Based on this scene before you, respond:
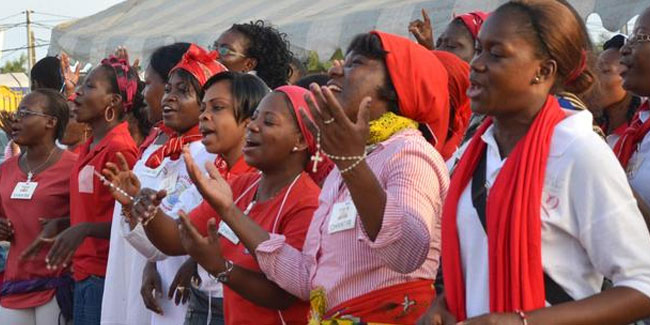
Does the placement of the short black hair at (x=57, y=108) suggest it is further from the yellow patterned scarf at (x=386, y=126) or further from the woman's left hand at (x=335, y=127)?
the woman's left hand at (x=335, y=127)

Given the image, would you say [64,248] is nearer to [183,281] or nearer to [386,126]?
[183,281]

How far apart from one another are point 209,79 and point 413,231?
2055 mm

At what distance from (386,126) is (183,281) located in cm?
157

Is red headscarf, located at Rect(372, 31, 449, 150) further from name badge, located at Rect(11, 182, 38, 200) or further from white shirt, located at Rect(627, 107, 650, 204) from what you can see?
name badge, located at Rect(11, 182, 38, 200)

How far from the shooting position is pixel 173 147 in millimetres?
5461

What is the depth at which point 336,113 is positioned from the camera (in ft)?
10.00

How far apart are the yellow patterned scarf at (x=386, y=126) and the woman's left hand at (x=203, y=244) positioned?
2.07ft

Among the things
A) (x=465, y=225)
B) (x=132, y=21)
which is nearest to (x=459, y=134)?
(x=465, y=225)

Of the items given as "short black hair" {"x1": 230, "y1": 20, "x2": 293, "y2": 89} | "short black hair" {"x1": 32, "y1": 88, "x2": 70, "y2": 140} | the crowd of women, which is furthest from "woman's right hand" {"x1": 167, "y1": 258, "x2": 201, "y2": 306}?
"short black hair" {"x1": 32, "y1": 88, "x2": 70, "y2": 140}

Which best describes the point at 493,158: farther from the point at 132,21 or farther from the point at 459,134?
the point at 132,21

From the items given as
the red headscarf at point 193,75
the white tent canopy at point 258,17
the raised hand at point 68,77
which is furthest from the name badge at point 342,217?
the raised hand at point 68,77

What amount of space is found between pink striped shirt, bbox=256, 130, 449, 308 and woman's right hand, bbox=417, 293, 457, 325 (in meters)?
0.26

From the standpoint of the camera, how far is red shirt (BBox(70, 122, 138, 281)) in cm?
621

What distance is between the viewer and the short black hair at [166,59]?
6031 mm
